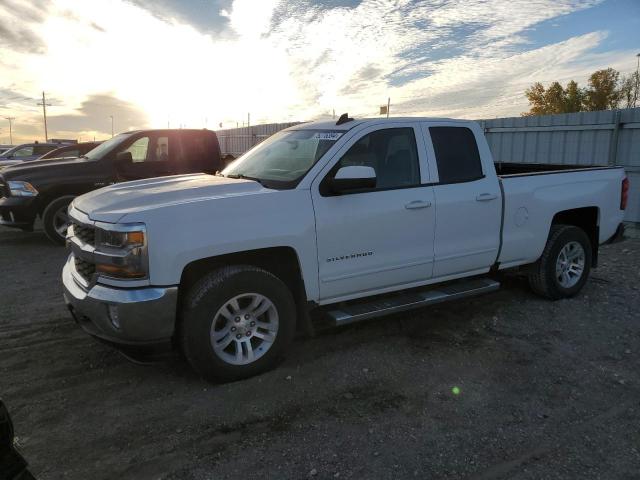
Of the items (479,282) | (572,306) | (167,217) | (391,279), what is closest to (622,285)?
(572,306)

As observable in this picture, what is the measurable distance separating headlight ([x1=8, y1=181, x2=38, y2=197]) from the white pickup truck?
499 centimetres

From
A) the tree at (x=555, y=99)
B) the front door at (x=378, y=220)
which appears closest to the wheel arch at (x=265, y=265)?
the front door at (x=378, y=220)

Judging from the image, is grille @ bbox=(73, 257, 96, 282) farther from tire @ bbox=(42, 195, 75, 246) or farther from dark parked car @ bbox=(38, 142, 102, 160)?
dark parked car @ bbox=(38, 142, 102, 160)

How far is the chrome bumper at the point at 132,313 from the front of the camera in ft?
10.3

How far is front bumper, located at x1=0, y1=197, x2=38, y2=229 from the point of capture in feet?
26.7

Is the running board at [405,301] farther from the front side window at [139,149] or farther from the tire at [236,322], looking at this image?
→ the front side window at [139,149]

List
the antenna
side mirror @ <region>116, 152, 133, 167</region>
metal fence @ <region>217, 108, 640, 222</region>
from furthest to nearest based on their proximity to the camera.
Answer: metal fence @ <region>217, 108, 640, 222</region>, side mirror @ <region>116, 152, 133, 167</region>, the antenna

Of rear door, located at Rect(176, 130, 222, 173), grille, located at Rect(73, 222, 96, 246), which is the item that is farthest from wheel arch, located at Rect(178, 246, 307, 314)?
rear door, located at Rect(176, 130, 222, 173)

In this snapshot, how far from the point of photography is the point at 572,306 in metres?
5.32

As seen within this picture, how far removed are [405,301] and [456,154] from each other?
4.87ft

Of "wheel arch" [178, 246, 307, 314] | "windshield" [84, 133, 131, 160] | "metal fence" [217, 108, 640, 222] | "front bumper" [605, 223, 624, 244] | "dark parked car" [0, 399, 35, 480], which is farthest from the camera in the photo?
"metal fence" [217, 108, 640, 222]

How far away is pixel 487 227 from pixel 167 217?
116 inches

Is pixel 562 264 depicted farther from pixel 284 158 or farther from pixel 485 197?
pixel 284 158

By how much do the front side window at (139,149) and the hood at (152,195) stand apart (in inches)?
186
